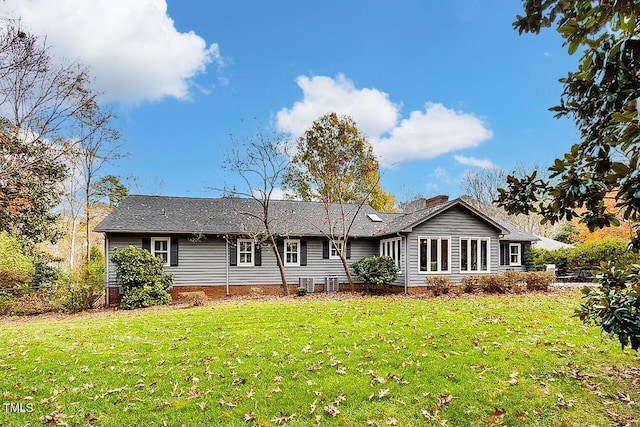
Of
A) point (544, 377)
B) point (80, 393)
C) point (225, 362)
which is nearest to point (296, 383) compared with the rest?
point (225, 362)

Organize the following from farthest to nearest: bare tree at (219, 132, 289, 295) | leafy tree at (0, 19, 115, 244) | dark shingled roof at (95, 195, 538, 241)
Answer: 1. dark shingled roof at (95, 195, 538, 241)
2. bare tree at (219, 132, 289, 295)
3. leafy tree at (0, 19, 115, 244)

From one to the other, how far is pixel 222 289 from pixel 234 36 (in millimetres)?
10813

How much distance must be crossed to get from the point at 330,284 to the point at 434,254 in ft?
16.2

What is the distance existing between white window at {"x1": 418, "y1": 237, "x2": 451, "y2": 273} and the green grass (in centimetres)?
839

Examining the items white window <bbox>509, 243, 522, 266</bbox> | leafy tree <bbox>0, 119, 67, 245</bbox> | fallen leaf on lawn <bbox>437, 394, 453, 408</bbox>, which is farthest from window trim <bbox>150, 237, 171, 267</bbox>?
white window <bbox>509, 243, 522, 266</bbox>

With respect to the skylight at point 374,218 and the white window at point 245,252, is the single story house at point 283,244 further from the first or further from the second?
the skylight at point 374,218

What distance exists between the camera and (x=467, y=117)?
28.5 metres

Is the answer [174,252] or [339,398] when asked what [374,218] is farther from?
[339,398]

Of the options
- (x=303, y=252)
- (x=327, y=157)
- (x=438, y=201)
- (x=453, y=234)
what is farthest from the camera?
(x=327, y=157)

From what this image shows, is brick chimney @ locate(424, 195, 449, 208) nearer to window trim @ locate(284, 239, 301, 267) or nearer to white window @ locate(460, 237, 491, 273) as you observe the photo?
white window @ locate(460, 237, 491, 273)

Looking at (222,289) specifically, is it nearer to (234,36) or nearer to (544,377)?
(234,36)

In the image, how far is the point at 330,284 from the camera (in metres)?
19.3

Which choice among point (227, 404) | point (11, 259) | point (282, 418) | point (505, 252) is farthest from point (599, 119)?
point (505, 252)

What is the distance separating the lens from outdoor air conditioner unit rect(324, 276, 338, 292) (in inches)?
759
